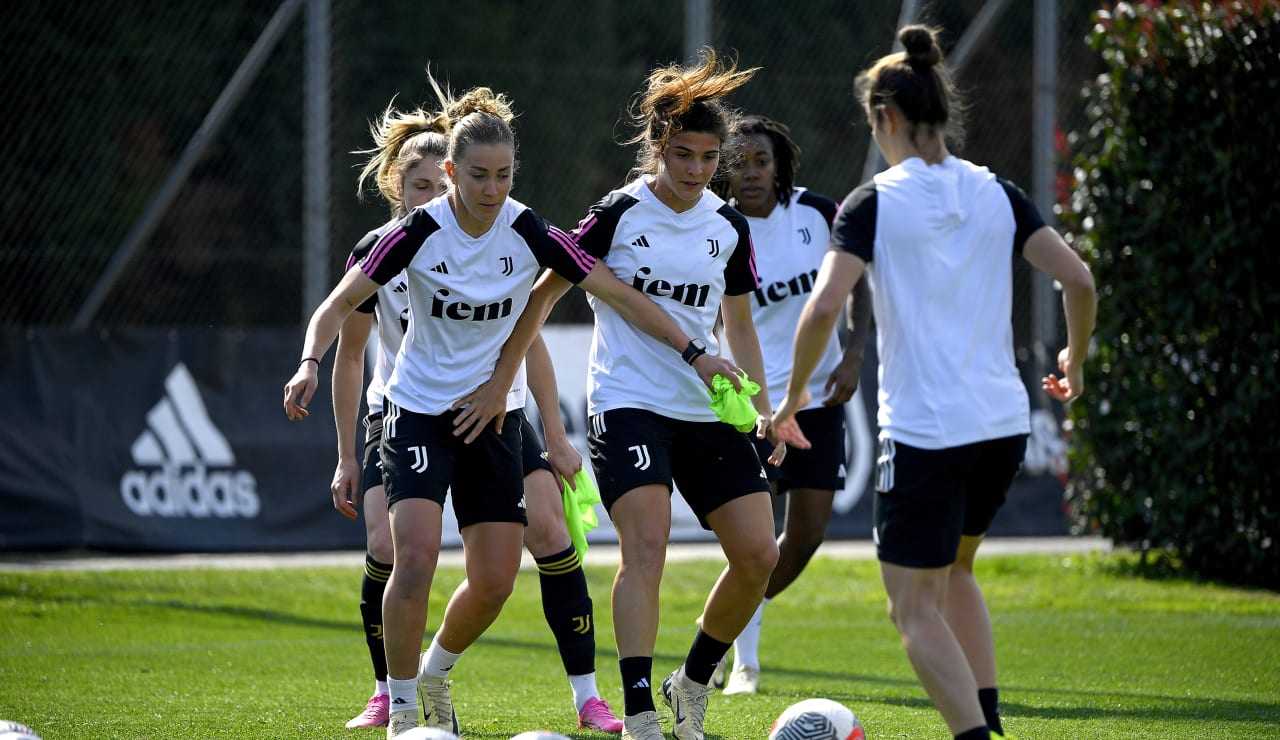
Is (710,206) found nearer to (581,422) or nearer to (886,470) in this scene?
(886,470)

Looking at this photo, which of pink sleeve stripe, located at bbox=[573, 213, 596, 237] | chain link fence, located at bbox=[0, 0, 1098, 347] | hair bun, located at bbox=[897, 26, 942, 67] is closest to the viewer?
hair bun, located at bbox=[897, 26, 942, 67]

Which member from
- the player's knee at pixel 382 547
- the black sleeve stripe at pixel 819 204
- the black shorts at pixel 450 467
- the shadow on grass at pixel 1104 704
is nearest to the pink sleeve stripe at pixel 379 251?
the black shorts at pixel 450 467

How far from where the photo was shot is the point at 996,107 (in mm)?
18562

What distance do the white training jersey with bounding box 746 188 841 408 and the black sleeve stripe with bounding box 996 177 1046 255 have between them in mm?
2411

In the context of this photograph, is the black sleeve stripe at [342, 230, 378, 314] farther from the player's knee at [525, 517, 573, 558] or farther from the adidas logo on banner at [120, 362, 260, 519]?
the adidas logo on banner at [120, 362, 260, 519]

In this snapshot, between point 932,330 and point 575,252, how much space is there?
1.38 meters

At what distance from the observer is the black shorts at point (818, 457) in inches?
257

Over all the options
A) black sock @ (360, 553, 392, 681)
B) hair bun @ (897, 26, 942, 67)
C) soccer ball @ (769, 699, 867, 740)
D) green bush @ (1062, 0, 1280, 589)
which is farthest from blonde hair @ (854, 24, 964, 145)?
green bush @ (1062, 0, 1280, 589)

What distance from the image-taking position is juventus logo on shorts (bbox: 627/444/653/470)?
4941mm

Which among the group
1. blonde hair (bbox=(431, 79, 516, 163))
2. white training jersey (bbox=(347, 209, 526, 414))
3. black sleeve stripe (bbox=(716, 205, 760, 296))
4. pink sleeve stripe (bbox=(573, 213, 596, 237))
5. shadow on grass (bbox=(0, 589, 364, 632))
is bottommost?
shadow on grass (bbox=(0, 589, 364, 632))

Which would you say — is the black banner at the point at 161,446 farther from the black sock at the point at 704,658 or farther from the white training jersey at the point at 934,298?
the white training jersey at the point at 934,298

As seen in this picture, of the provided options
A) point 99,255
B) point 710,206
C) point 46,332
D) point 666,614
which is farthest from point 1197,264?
point 99,255

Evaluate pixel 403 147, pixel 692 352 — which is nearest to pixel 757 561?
pixel 692 352

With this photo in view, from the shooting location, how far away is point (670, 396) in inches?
200
